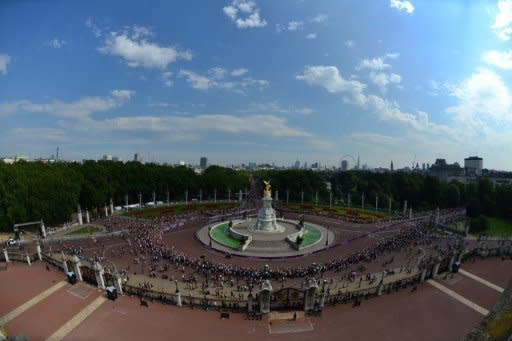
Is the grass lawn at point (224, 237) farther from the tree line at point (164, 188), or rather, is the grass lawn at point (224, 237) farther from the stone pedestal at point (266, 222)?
the tree line at point (164, 188)

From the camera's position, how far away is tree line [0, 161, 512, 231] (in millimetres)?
43688

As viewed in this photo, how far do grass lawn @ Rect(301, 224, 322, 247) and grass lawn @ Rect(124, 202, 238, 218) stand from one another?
72.3 ft

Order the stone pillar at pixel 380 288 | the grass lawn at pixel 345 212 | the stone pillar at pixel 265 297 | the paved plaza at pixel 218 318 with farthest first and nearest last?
the grass lawn at pixel 345 212 → the stone pillar at pixel 380 288 → the stone pillar at pixel 265 297 → the paved plaza at pixel 218 318

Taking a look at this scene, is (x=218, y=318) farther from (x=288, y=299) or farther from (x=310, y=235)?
(x=310, y=235)

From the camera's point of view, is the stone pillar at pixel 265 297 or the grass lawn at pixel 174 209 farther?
the grass lawn at pixel 174 209

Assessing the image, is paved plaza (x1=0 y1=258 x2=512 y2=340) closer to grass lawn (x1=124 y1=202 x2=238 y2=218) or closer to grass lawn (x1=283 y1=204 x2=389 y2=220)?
grass lawn (x1=283 y1=204 x2=389 y2=220)

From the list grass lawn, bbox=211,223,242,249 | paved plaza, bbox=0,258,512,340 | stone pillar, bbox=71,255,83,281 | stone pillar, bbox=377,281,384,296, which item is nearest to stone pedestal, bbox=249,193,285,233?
grass lawn, bbox=211,223,242,249

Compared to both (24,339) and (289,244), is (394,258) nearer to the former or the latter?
(289,244)

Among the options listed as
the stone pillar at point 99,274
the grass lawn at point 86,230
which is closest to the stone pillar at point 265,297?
the stone pillar at point 99,274

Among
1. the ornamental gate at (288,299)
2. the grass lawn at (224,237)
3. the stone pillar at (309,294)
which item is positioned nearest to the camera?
the stone pillar at (309,294)

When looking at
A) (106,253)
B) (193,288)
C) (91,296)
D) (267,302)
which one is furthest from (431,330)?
(106,253)

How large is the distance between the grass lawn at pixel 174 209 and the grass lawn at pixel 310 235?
22031 mm

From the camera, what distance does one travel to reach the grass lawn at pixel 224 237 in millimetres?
37344

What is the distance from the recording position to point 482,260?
3316 centimetres
